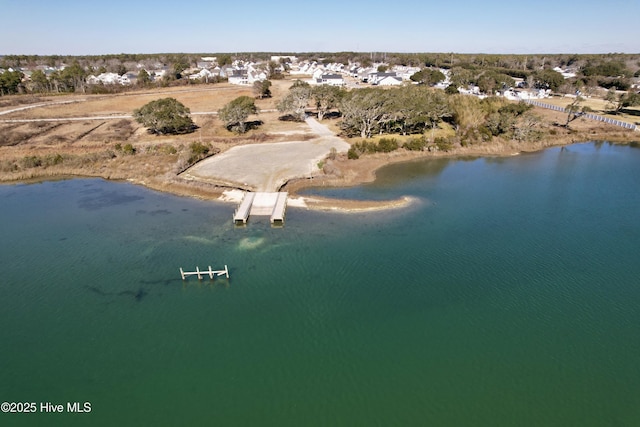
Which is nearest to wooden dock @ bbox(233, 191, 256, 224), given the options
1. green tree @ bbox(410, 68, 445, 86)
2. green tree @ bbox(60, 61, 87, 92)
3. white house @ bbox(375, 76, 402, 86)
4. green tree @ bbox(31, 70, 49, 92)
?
white house @ bbox(375, 76, 402, 86)

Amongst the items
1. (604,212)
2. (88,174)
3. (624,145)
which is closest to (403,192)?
(604,212)

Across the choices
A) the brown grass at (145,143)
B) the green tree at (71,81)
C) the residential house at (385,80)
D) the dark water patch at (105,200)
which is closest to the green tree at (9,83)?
the green tree at (71,81)

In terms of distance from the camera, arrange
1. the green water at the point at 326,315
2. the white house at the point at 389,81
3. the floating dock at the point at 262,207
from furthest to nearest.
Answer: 1. the white house at the point at 389,81
2. the floating dock at the point at 262,207
3. the green water at the point at 326,315

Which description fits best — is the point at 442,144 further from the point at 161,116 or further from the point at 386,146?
the point at 161,116

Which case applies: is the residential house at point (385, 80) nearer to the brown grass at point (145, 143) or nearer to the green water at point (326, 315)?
the brown grass at point (145, 143)

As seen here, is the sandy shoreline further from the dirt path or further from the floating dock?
the dirt path
